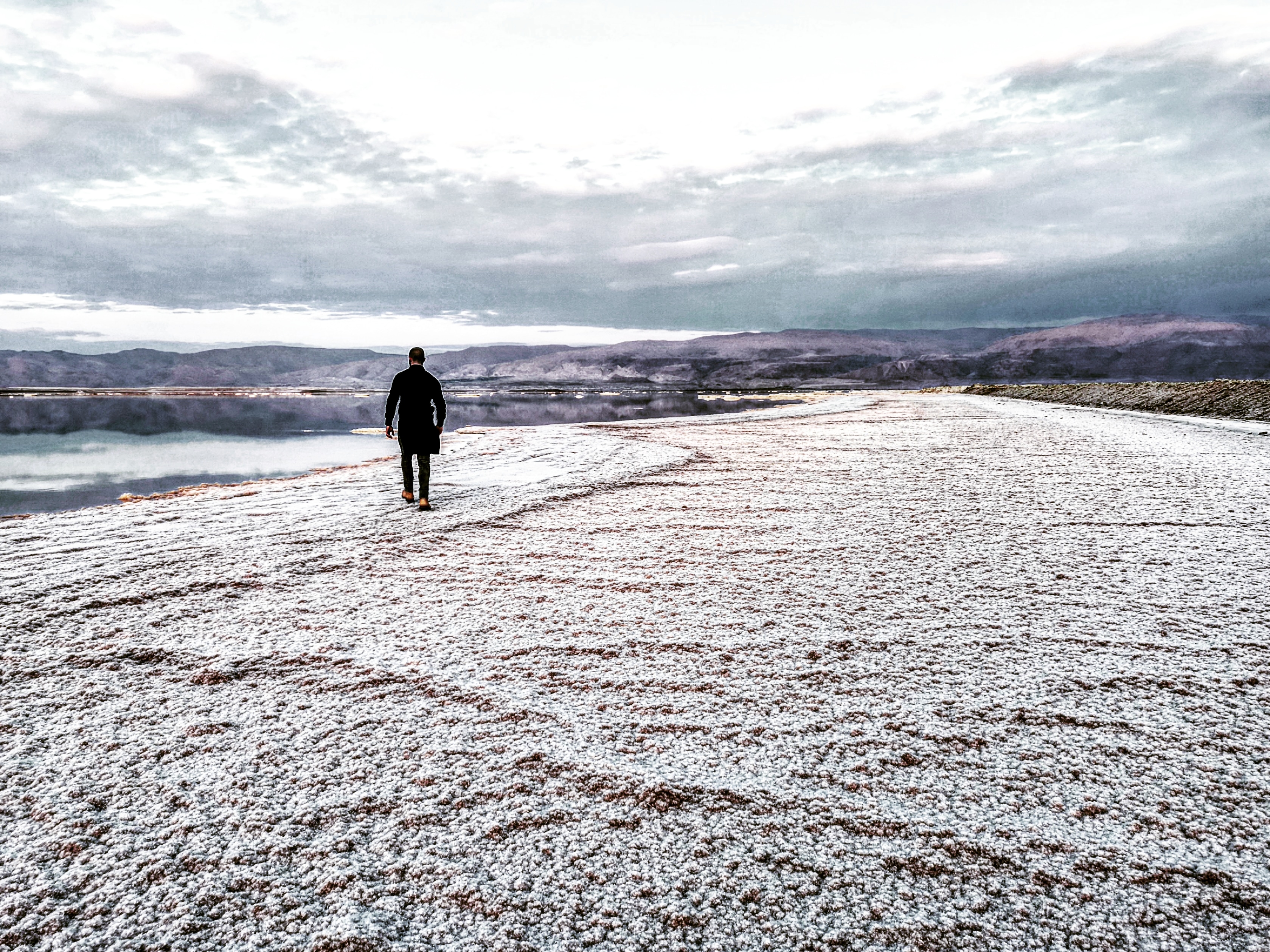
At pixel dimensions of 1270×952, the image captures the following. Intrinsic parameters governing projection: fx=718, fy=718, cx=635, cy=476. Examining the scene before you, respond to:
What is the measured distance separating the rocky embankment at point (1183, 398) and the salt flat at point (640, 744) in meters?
23.7

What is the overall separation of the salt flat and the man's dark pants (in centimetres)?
228

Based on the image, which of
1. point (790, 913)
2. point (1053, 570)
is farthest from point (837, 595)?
point (790, 913)

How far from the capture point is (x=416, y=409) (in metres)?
8.92

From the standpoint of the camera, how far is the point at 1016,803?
2482mm

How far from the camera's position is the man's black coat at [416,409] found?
349 inches

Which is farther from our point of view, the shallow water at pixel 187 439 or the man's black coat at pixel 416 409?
the shallow water at pixel 187 439

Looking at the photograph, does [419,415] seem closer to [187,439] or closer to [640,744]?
[640,744]

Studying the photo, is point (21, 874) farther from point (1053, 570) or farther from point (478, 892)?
point (1053, 570)

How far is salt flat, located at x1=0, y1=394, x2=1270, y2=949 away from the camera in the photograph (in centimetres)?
204

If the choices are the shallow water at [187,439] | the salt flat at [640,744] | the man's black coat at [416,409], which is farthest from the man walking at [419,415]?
the shallow water at [187,439]

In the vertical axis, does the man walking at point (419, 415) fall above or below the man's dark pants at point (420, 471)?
above

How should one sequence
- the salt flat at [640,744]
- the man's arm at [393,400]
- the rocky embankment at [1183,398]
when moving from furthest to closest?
the rocky embankment at [1183,398] < the man's arm at [393,400] < the salt flat at [640,744]

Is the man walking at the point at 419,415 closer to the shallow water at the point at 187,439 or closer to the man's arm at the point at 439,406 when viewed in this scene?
the man's arm at the point at 439,406

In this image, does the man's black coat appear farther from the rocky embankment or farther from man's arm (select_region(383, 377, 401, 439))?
the rocky embankment
